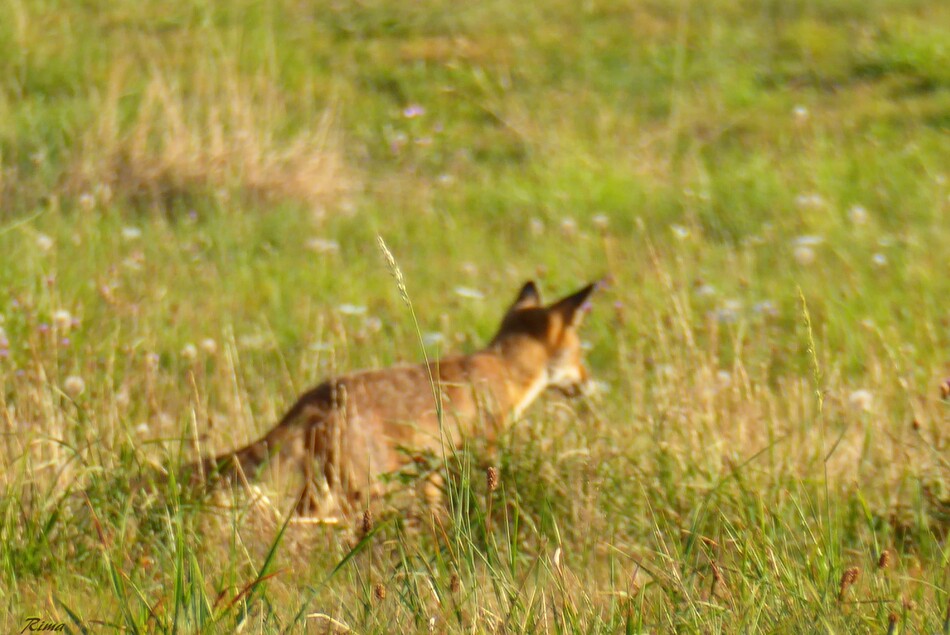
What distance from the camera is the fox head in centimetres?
585

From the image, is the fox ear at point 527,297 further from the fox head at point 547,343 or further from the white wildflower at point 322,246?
the white wildflower at point 322,246

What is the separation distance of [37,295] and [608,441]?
3.13 metres

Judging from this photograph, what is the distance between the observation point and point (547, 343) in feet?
19.4

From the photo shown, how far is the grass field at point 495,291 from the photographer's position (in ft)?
9.41

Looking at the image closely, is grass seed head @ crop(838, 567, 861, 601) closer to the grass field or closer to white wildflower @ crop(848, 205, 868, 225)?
the grass field

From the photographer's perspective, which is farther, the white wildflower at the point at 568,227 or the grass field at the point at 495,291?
the white wildflower at the point at 568,227

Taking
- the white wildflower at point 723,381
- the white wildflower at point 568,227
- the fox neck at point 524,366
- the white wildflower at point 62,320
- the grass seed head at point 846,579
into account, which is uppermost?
the grass seed head at point 846,579

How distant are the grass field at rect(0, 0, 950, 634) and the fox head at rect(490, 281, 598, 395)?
0.13 meters

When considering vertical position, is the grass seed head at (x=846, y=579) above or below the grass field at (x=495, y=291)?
above

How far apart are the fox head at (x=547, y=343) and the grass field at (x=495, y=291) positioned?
0.43 ft

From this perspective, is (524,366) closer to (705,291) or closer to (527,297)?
(527,297)

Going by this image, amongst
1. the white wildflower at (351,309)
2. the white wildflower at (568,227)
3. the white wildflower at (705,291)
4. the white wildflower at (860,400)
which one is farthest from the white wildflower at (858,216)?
the white wildflower at (860,400)

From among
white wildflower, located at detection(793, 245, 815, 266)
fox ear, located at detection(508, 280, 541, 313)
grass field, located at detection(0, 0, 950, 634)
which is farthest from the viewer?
white wildflower, located at detection(793, 245, 815, 266)

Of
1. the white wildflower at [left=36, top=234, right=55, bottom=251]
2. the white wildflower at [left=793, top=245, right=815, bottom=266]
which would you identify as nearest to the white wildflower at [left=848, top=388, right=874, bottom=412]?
the white wildflower at [left=793, top=245, right=815, bottom=266]
